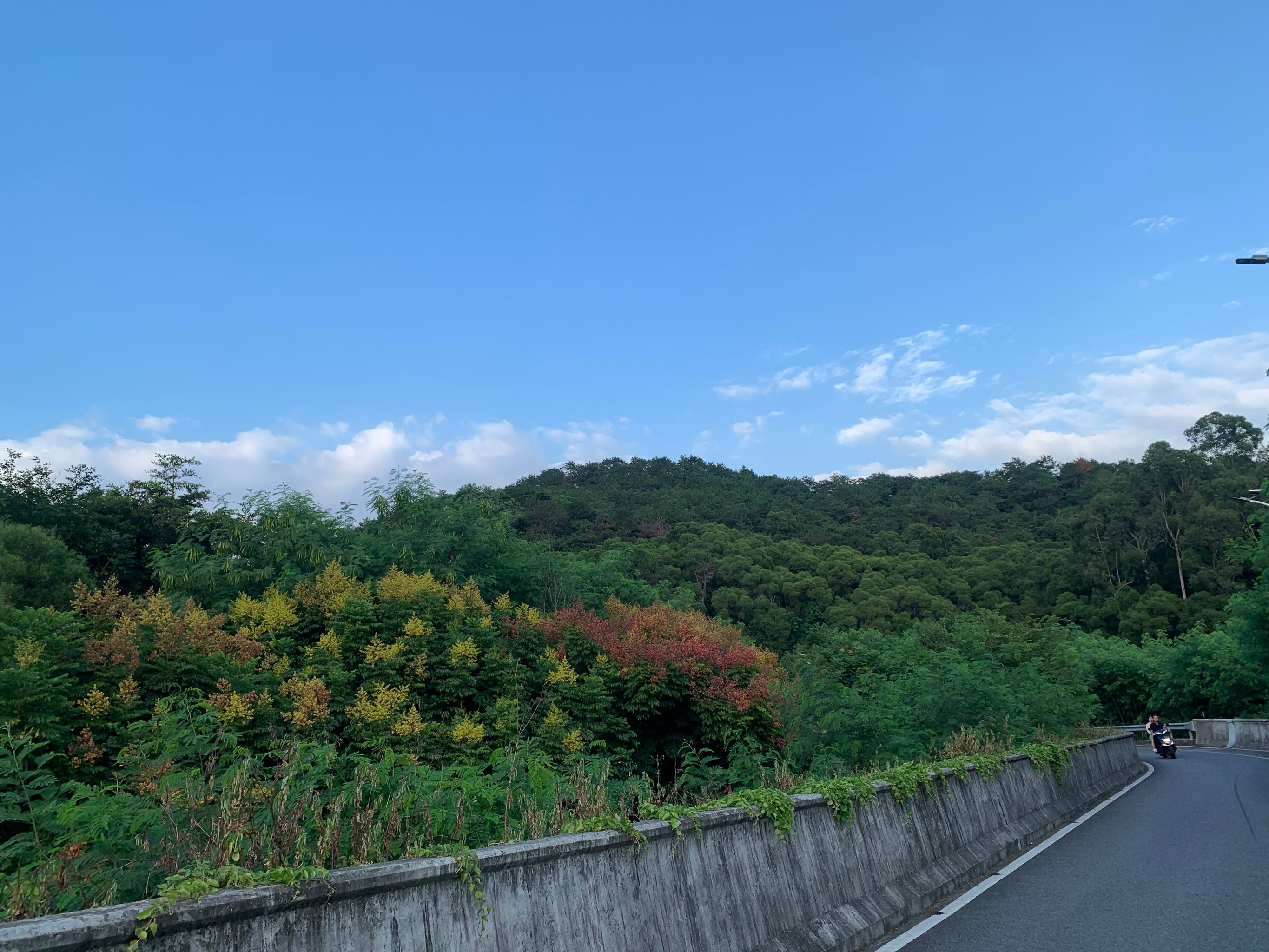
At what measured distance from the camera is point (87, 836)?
6.18 meters

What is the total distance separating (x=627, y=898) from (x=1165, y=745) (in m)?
38.2

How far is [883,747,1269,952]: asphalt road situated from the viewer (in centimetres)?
754

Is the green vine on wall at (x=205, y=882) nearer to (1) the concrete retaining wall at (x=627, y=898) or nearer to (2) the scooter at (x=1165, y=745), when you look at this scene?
(1) the concrete retaining wall at (x=627, y=898)

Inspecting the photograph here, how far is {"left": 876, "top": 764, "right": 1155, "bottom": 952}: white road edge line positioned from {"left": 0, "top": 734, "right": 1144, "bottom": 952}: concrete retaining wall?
0.19 metres

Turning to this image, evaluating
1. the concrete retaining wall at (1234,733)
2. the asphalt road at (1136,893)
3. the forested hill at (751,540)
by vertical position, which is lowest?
the concrete retaining wall at (1234,733)

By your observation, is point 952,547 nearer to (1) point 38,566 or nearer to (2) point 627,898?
(1) point 38,566

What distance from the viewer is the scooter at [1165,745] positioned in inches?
1423

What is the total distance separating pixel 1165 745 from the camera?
36344mm

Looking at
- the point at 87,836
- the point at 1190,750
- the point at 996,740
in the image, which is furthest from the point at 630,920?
the point at 1190,750

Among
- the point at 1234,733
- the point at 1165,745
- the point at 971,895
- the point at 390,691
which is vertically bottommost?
the point at 1234,733

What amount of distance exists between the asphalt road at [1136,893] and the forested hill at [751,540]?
14.9 meters

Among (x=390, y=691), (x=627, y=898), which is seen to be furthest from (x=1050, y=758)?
(x=627, y=898)

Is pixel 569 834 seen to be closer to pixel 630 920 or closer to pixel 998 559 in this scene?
pixel 630 920

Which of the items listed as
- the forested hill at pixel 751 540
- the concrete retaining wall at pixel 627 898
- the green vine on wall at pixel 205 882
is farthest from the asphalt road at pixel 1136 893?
the forested hill at pixel 751 540
